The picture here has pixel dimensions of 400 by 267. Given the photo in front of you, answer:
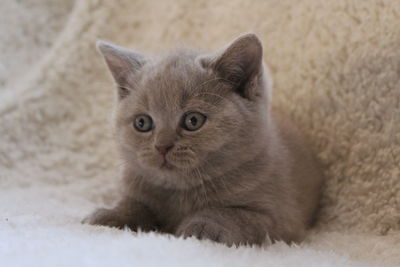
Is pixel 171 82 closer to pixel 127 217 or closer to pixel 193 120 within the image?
pixel 193 120

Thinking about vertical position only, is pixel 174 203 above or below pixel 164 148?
below

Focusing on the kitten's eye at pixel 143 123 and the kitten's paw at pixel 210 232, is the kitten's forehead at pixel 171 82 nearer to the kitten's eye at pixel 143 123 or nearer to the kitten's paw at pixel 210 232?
A: the kitten's eye at pixel 143 123

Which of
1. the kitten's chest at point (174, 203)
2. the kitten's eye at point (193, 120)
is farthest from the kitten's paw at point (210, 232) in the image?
the kitten's eye at point (193, 120)

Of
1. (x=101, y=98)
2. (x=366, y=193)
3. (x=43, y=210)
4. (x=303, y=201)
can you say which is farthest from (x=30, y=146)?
(x=366, y=193)

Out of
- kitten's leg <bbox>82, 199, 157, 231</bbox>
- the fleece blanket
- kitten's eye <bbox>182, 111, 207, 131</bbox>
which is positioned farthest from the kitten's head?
the fleece blanket

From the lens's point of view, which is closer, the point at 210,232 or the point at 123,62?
the point at 210,232

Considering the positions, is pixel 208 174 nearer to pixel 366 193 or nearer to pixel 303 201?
pixel 303 201

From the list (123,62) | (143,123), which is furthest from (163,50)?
(143,123)
